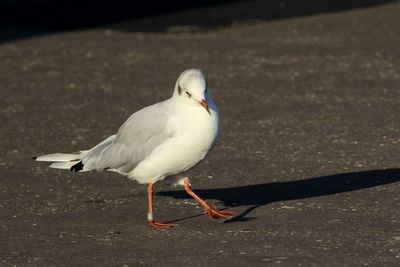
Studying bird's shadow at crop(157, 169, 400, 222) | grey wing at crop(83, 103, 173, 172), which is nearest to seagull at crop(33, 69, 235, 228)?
grey wing at crop(83, 103, 173, 172)

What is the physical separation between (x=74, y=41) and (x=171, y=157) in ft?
35.0

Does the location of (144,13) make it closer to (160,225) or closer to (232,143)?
(232,143)

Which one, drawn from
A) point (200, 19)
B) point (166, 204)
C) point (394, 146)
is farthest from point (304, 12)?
point (166, 204)

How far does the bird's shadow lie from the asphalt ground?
0.02 metres

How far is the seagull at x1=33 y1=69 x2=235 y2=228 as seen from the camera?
9.12 m

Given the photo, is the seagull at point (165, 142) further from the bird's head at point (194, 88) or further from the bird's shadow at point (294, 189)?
the bird's shadow at point (294, 189)

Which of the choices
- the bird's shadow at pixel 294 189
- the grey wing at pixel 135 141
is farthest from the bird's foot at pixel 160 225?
the bird's shadow at pixel 294 189

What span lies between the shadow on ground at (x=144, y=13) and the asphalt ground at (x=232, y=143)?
65 cm

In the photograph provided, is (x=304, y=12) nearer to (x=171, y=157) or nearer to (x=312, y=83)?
(x=312, y=83)

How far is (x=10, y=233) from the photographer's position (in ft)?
31.1

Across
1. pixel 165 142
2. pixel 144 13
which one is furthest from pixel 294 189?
pixel 144 13

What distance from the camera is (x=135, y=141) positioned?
9.61 m

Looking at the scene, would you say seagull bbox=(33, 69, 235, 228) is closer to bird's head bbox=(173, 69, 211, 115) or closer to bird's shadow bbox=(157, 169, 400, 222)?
bird's head bbox=(173, 69, 211, 115)

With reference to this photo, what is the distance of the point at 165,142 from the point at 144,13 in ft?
44.2
